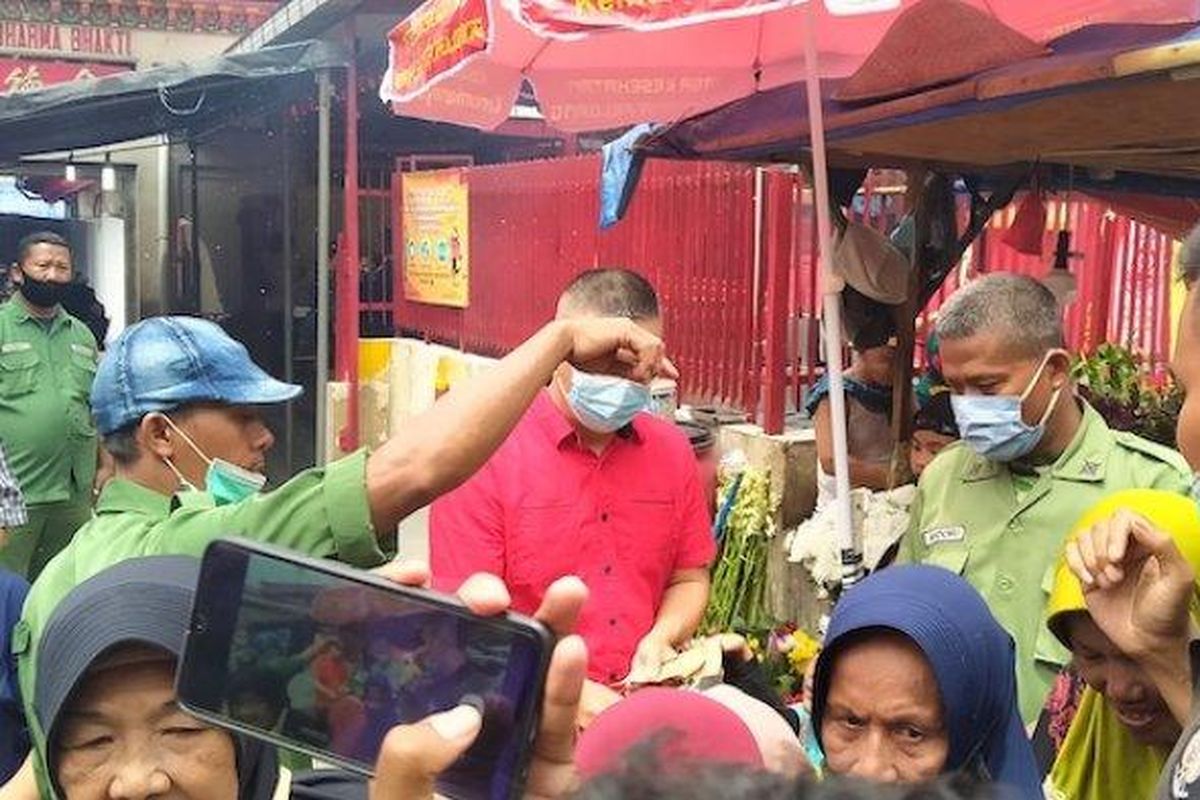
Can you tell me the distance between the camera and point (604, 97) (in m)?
4.36

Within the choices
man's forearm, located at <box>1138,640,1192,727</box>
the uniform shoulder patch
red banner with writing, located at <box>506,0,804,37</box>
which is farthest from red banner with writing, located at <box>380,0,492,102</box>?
the uniform shoulder patch

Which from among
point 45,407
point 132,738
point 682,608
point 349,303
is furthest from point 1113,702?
point 349,303

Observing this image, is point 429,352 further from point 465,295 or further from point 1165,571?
point 1165,571

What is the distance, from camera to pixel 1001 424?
2.74 meters

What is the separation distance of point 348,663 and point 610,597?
1.81 m

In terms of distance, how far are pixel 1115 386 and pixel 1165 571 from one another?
120 inches

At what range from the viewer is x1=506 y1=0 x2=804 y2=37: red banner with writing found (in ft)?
8.30

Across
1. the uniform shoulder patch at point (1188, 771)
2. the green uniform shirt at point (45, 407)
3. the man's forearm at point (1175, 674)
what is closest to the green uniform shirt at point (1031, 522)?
the man's forearm at point (1175, 674)

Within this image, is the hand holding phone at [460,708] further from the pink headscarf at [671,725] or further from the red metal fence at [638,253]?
the red metal fence at [638,253]

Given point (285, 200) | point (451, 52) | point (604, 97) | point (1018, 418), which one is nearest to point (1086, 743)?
point (1018, 418)

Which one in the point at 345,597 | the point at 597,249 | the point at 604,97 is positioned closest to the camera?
the point at 345,597

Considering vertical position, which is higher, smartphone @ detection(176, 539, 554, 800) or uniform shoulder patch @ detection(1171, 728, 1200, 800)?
smartphone @ detection(176, 539, 554, 800)

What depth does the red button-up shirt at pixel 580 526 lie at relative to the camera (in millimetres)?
2857

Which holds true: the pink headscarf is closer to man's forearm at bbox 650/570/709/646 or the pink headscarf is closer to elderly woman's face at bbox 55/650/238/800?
elderly woman's face at bbox 55/650/238/800
